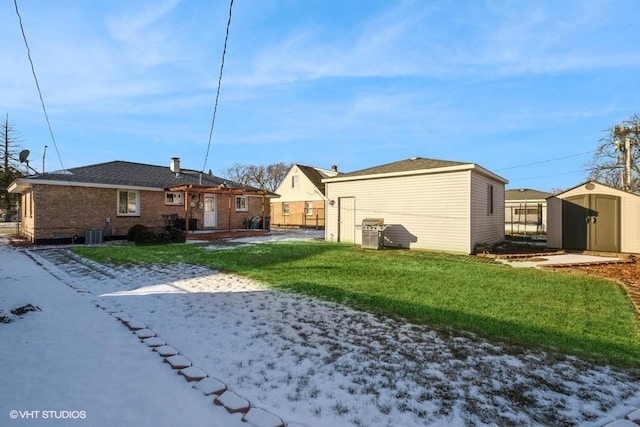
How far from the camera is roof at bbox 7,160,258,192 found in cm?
1438

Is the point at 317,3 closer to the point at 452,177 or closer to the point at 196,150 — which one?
the point at 452,177

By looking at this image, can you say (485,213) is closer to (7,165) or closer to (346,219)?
(346,219)

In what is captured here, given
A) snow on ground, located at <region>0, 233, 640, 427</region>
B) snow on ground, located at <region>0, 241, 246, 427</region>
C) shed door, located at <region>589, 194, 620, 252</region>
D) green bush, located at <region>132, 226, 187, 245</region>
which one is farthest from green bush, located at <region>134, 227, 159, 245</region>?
shed door, located at <region>589, 194, 620, 252</region>

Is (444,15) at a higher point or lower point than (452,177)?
higher

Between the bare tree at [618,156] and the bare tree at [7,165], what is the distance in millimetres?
48060

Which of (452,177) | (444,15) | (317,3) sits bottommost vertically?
(452,177)

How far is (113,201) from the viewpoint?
52.4 ft

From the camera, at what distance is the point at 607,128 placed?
2448cm

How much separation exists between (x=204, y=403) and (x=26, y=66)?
9.85 metres

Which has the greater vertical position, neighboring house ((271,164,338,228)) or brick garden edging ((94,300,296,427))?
neighboring house ((271,164,338,228))

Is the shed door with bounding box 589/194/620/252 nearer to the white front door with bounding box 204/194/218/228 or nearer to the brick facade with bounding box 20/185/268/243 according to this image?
the white front door with bounding box 204/194/218/228

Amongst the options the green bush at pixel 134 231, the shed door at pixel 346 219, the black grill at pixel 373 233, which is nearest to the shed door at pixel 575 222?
the black grill at pixel 373 233

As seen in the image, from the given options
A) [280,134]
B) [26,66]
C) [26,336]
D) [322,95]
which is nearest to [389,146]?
[280,134]

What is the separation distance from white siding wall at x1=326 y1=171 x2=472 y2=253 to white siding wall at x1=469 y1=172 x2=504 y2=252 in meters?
0.15
